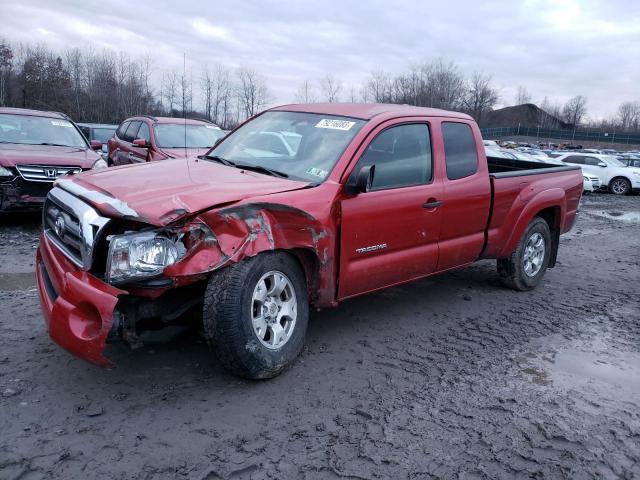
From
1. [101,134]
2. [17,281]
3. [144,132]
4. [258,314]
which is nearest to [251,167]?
[258,314]

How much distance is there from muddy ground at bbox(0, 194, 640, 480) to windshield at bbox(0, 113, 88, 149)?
4.16m

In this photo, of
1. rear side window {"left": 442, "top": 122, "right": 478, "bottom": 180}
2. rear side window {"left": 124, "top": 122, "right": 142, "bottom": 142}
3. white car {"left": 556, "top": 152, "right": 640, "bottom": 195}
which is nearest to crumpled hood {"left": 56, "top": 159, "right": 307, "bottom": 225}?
rear side window {"left": 442, "top": 122, "right": 478, "bottom": 180}

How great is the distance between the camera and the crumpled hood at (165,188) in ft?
10.4

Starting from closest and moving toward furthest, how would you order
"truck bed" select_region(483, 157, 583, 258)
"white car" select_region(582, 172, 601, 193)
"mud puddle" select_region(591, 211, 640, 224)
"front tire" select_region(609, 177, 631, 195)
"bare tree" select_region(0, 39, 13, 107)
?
1. "truck bed" select_region(483, 157, 583, 258)
2. "mud puddle" select_region(591, 211, 640, 224)
3. "white car" select_region(582, 172, 601, 193)
4. "front tire" select_region(609, 177, 631, 195)
5. "bare tree" select_region(0, 39, 13, 107)

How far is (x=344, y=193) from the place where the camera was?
12.9 feet

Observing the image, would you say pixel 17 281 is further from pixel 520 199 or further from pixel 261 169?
pixel 520 199

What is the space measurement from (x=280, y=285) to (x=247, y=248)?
1.49 feet

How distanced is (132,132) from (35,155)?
3.64 metres

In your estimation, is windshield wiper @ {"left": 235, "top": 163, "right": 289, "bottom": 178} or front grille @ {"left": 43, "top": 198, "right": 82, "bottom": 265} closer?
front grille @ {"left": 43, "top": 198, "right": 82, "bottom": 265}

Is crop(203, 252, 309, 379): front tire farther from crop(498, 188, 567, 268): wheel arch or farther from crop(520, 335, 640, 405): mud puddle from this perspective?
crop(498, 188, 567, 268): wheel arch

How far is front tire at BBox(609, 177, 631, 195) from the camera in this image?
2047 centimetres

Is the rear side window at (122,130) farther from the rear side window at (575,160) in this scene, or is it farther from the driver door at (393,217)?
the rear side window at (575,160)

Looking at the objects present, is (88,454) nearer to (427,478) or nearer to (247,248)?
(247,248)

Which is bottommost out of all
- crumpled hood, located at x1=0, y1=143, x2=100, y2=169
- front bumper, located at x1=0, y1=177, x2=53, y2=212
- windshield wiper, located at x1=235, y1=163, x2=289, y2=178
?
front bumper, located at x1=0, y1=177, x2=53, y2=212
